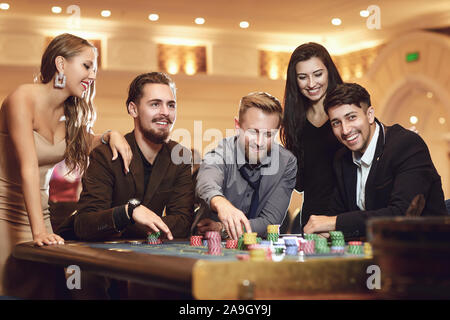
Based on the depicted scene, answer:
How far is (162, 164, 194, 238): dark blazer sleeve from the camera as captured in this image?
266 cm

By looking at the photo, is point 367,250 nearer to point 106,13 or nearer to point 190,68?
point 106,13

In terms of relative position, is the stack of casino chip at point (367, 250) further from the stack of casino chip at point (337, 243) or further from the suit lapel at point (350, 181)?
the suit lapel at point (350, 181)

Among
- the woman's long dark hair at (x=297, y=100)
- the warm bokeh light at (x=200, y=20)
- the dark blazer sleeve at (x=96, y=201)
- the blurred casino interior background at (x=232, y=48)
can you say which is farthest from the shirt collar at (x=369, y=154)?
the warm bokeh light at (x=200, y=20)

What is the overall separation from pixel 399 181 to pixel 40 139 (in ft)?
4.73

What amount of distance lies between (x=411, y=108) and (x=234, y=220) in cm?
873

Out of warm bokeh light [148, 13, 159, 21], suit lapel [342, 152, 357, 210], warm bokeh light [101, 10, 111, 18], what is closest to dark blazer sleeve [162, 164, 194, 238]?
suit lapel [342, 152, 357, 210]

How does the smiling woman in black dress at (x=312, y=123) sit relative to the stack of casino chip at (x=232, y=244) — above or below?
above

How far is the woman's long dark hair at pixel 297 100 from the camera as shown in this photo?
2.92 meters

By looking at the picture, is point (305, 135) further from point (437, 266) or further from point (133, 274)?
point (437, 266)

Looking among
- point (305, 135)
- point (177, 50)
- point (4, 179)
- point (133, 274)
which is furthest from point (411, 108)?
point (133, 274)

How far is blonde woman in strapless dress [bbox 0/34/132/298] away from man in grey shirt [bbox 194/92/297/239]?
0.39m

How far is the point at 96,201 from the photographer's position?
2.51 m

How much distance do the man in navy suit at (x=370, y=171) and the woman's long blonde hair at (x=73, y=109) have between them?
1.05 metres

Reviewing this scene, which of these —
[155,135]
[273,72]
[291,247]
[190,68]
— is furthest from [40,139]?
[273,72]
